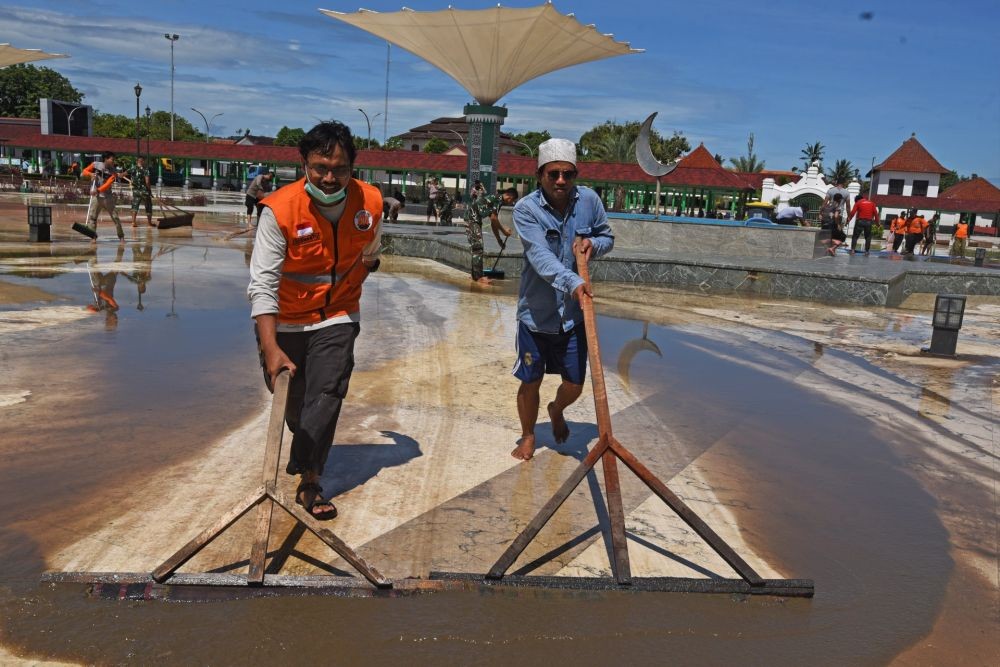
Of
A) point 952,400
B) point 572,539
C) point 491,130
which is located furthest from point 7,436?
point 491,130

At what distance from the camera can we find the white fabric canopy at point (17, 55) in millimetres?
20469

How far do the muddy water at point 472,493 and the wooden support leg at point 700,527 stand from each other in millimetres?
119

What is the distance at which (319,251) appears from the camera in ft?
11.3

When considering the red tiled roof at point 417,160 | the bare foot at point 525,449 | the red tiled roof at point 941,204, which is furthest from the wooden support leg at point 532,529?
the red tiled roof at point 941,204

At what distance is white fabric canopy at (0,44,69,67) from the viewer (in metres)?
20.5

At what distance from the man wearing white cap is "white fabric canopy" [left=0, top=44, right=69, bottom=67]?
21242mm

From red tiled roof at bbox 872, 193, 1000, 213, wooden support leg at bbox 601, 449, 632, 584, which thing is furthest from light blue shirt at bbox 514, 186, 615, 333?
red tiled roof at bbox 872, 193, 1000, 213

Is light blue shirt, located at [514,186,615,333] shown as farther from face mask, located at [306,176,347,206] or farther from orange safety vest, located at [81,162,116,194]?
orange safety vest, located at [81,162,116,194]

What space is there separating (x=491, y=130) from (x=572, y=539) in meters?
21.1

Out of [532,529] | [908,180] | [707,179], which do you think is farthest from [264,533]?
[908,180]

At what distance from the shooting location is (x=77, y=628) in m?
2.59

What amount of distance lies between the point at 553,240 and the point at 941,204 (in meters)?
65.6

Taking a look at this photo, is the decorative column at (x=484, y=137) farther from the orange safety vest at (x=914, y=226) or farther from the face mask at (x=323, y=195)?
the face mask at (x=323, y=195)

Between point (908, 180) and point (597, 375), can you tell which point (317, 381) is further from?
point (908, 180)
